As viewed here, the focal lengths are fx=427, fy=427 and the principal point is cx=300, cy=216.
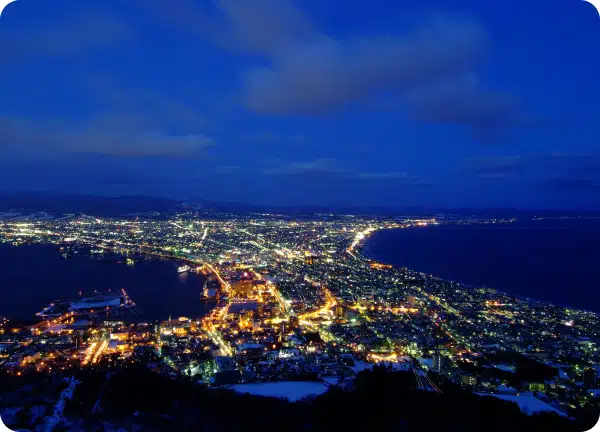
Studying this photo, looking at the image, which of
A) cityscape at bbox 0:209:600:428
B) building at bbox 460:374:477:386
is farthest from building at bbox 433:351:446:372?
building at bbox 460:374:477:386

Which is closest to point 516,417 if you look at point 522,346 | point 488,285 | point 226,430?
point 226,430

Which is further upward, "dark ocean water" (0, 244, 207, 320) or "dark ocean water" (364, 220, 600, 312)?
"dark ocean water" (364, 220, 600, 312)

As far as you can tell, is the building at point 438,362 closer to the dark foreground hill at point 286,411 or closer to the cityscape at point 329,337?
the cityscape at point 329,337

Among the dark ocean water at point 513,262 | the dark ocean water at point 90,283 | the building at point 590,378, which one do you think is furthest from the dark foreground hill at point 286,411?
the dark ocean water at point 513,262

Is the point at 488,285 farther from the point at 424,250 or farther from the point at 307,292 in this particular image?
the point at 424,250

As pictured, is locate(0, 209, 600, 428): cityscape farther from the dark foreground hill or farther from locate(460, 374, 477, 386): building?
the dark foreground hill

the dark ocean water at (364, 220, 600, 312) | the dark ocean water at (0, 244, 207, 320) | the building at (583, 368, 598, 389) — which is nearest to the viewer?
the building at (583, 368, 598, 389)
